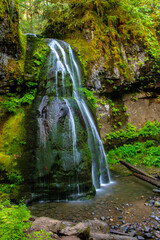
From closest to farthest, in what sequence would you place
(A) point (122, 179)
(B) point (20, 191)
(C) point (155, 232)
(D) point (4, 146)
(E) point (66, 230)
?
(E) point (66, 230), (C) point (155, 232), (B) point (20, 191), (D) point (4, 146), (A) point (122, 179)

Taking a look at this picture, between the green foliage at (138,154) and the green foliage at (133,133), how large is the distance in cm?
54

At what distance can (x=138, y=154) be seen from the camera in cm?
968

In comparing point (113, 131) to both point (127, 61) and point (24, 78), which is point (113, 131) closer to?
point (127, 61)

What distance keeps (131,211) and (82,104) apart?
449cm

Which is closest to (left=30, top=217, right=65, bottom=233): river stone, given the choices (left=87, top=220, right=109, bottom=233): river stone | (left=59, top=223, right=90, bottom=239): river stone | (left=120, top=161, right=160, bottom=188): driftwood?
(left=59, top=223, right=90, bottom=239): river stone

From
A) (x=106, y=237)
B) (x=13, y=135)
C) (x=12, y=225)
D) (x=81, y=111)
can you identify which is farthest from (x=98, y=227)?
(x=81, y=111)

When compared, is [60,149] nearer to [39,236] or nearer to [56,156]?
[56,156]

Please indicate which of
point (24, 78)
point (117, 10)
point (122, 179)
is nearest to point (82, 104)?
point (24, 78)

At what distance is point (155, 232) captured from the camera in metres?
3.45

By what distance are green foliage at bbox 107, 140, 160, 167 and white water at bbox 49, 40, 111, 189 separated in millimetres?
2312

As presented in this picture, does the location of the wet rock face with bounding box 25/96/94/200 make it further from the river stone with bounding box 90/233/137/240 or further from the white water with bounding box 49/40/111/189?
the river stone with bounding box 90/233/137/240

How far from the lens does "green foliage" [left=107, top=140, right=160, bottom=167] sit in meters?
8.86

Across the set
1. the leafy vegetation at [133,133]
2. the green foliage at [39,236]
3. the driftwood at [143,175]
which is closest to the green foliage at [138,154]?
the leafy vegetation at [133,133]

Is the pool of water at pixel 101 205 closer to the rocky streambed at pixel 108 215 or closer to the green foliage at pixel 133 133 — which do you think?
the rocky streambed at pixel 108 215
